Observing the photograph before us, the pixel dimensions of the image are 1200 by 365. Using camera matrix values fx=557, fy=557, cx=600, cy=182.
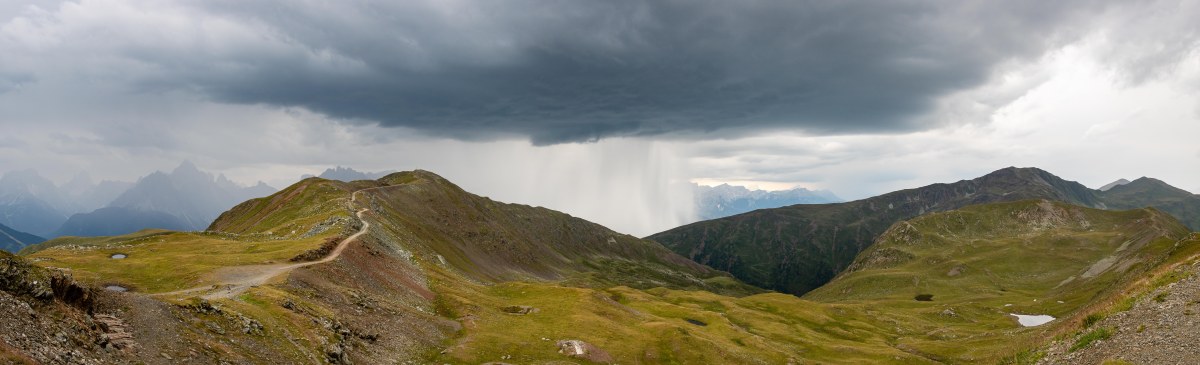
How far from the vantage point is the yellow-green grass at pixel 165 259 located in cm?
6288

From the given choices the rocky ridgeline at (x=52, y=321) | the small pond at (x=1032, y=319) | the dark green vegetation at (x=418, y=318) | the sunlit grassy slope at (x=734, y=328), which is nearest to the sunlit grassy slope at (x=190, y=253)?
the dark green vegetation at (x=418, y=318)

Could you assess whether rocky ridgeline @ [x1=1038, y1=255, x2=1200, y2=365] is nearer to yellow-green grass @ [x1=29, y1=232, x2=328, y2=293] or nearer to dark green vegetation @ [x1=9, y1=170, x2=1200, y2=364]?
dark green vegetation @ [x1=9, y1=170, x2=1200, y2=364]

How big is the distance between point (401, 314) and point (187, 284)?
23.0m

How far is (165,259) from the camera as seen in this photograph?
75.8m

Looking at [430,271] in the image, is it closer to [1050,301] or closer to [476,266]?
[476,266]

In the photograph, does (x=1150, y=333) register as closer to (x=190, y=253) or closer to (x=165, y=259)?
(x=165, y=259)

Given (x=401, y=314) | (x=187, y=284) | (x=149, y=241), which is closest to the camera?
Result: (x=187, y=284)

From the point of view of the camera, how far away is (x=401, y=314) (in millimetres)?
66688

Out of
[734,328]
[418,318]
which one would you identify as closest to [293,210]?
[418,318]

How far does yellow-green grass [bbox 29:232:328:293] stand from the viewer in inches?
2475

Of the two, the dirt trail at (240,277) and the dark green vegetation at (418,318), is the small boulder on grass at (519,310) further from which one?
the dirt trail at (240,277)

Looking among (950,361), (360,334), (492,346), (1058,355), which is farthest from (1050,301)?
(360,334)

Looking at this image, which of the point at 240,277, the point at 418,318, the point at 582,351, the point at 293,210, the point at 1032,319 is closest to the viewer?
the point at 582,351

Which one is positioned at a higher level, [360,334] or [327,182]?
[327,182]
